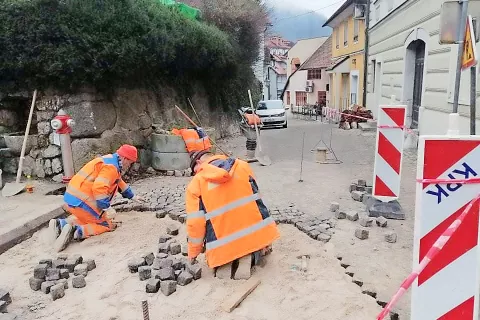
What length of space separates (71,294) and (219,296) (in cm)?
137

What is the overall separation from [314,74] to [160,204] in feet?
101

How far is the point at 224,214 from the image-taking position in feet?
12.0

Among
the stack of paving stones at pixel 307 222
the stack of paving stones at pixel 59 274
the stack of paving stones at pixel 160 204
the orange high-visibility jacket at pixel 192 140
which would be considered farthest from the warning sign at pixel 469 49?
the orange high-visibility jacket at pixel 192 140

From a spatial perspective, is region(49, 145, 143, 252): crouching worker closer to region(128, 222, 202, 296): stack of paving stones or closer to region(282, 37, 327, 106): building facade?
region(128, 222, 202, 296): stack of paving stones

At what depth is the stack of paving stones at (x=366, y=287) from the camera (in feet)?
10.4

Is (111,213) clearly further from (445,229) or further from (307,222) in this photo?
(445,229)

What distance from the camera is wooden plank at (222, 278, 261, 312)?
332 centimetres

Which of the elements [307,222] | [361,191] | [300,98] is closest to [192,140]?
[361,191]

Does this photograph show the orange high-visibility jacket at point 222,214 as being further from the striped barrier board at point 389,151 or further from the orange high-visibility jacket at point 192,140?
the orange high-visibility jacket at point 192,140

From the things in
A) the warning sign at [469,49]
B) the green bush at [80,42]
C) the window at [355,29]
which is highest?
the window at [355,29]

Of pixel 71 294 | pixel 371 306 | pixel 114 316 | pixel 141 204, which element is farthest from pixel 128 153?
pixel 371 306

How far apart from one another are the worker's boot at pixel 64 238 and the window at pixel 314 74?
3097 centimetres

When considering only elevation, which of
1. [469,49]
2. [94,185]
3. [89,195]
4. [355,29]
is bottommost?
[89,195]

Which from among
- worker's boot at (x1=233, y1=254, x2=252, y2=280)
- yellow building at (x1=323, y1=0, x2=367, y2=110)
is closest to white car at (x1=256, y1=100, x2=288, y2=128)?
yellow building at (x1=323, y1=0, x2=367, y2=110)
